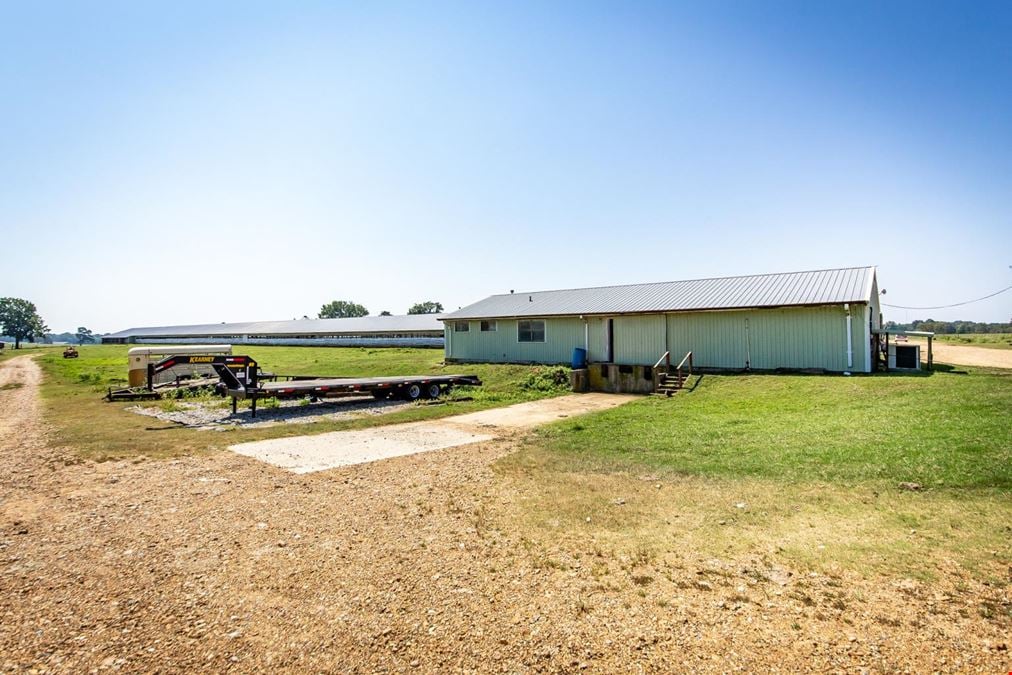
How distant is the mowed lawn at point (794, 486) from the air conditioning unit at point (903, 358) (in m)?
7.01

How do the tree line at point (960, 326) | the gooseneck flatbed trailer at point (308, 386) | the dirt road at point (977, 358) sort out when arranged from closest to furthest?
the gooseneck flatbed trailer at point (308, 386) < the dirt road at point (977, 358) < the tree line at point (960, 326)

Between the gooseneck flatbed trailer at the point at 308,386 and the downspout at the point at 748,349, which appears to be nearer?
the gooseneck flatbed trailer at the point at 308,386

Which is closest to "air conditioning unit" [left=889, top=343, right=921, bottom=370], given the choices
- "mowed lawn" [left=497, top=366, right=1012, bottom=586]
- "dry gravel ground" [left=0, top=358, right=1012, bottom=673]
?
"mowed lawn" [left=497, top=366, right=1012, bottom=586]

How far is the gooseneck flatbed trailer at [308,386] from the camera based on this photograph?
14625 mm

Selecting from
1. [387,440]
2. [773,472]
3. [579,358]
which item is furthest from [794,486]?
[579,358]

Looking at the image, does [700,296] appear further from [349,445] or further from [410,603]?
[410,603]

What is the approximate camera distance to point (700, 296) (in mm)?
22453

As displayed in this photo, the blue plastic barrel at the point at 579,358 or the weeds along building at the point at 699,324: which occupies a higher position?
the weeds along building at the point at 699,324

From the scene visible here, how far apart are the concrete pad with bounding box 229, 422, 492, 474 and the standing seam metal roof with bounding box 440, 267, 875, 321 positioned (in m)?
13.1

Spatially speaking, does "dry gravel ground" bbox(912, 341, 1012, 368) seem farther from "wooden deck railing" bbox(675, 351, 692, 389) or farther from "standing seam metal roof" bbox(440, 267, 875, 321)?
"wooden deck railing" bbox(675, 351, 692, 389)

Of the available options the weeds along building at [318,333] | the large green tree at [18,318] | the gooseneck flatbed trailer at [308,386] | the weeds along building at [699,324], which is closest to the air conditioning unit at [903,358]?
the weeds along building at [699,324]

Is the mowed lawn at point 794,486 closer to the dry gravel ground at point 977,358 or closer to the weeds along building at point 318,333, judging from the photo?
the dry gravel ground at point 977,358

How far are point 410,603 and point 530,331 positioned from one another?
870 inches

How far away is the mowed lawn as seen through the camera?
4.79 m
